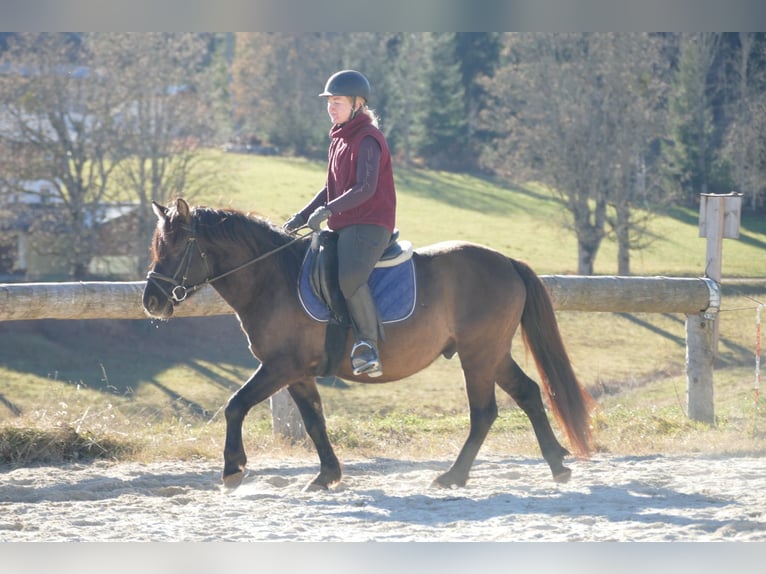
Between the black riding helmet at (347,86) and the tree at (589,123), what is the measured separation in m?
22.2

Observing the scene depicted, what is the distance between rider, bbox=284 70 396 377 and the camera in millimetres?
6164

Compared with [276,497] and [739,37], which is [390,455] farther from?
[739,37]

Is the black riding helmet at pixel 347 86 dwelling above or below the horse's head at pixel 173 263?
above

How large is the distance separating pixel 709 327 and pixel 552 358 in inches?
115

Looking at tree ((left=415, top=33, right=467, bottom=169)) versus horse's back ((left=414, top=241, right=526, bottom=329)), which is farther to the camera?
tree ((left=415, top=33, right=467, bottom=169))

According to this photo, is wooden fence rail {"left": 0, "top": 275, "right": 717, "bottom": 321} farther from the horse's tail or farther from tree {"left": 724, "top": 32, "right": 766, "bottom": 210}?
tree {"left": 724, "top": 32, "right": 766, "bottom": 210}

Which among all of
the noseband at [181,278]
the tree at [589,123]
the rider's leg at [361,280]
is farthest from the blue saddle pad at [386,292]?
the tree at [589,123]

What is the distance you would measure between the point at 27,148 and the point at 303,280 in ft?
79.0

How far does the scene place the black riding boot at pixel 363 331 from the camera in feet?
20.5

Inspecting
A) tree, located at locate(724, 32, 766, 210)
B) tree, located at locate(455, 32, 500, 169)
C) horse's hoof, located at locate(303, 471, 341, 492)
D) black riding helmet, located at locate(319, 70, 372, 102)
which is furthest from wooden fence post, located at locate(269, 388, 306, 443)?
Answer: tree, located at locate(455, 32, 500, 169)

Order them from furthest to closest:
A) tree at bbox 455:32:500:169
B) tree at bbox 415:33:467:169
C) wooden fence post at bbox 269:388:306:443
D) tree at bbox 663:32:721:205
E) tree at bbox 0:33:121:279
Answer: tree at bbox 455:32:500:169 < tree at bbox 415:33:467:169 < tree at bbox 0:33:121:279 < tree at bbox 663:32:721:205 < wooden fence post at bbox 269:388:306:443

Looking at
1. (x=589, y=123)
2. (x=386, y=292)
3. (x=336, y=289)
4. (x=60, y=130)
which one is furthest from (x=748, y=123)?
(x=60, y=130)

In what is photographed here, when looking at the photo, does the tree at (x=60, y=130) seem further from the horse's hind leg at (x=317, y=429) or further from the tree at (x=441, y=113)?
the horse's hind leg at (x=317, y=429)

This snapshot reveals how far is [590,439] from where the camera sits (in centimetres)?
692
